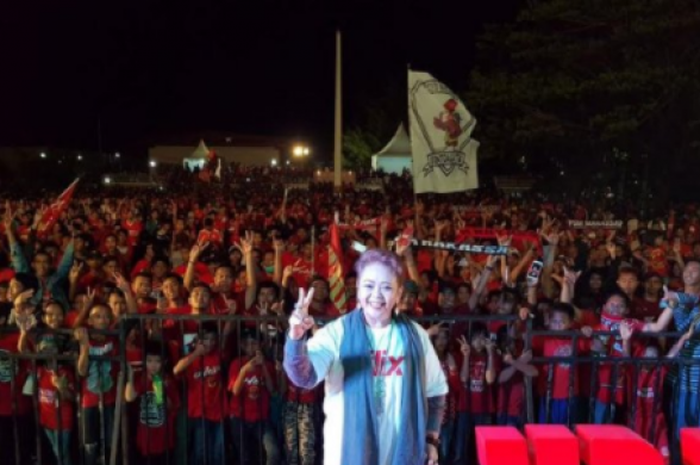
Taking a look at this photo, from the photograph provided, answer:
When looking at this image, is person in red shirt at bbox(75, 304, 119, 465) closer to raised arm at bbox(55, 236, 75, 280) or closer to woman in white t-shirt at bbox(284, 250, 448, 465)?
woman in white t-shirt at bbox(284, 250, 448, 465)

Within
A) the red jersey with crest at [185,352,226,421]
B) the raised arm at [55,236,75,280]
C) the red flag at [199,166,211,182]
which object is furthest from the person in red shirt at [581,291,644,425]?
the red flag at [199,166,211,182]

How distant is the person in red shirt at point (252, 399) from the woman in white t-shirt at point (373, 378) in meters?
1.80

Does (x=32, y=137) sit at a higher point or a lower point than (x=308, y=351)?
higher

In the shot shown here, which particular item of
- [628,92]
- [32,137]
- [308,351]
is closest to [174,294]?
[308,351]

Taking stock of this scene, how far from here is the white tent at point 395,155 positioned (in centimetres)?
4222

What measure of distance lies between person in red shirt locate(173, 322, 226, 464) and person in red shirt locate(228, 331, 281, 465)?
11 centimetres

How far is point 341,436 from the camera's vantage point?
3180 mm

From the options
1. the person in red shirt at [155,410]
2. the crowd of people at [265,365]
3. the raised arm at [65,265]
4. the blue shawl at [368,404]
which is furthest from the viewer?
the raised arm at [65,265]

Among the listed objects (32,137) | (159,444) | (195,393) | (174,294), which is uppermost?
(32,137)

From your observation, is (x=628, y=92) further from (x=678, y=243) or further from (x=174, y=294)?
(x=174, y=294)

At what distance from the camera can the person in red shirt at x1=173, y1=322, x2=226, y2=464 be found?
17.0 feet

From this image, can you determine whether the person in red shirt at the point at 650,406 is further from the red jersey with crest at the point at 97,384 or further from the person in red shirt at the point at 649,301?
the red jersey with crest at the point at 97,384

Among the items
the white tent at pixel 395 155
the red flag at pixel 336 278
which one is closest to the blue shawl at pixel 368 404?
the red flag at pixel 336 278

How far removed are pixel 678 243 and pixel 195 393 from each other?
6.91m
